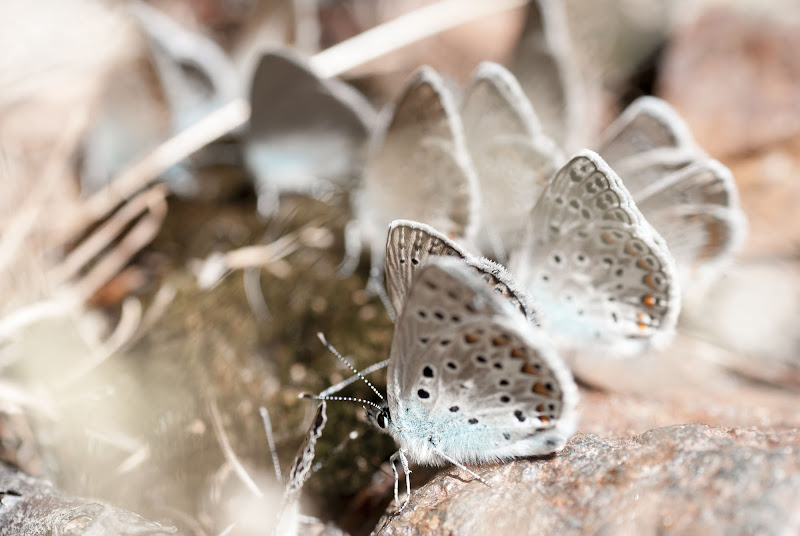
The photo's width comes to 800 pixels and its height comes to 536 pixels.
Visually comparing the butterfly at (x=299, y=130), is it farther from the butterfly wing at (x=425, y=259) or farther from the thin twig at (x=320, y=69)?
the butterfly wing at (x=425, y=259)

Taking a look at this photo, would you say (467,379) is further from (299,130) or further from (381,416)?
(299,130)

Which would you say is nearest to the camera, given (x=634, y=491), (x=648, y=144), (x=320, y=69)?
(x=634, y=491)

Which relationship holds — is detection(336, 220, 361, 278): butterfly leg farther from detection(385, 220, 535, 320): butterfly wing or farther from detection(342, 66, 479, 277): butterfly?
detection(385, 220, 535, 320): butterfly wing

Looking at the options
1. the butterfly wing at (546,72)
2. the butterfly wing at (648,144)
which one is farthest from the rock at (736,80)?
the butterfly wing at (648,144)

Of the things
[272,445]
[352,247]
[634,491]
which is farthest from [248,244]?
[634,491]

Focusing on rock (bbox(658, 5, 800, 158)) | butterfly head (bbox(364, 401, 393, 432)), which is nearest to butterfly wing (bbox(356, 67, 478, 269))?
butterfly head (bbox(364, 401, 393, 432))

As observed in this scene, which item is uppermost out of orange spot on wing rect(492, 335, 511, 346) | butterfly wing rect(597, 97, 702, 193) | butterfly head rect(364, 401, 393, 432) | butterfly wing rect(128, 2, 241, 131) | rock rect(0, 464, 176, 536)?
butterfly wing rect(128, 2, 241, 131)

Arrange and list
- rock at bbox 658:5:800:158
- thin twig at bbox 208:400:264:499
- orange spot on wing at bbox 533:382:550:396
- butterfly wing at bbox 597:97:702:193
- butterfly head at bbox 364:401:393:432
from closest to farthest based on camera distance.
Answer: orange spot on wing at bbox 533:382:550:396
butterfly head at bbox 364:401:393:432
thin twig at bbox 208:400:264:499
butterfly wing at bbox 597:97:702:193
rock at bbox 658:5:800:158
